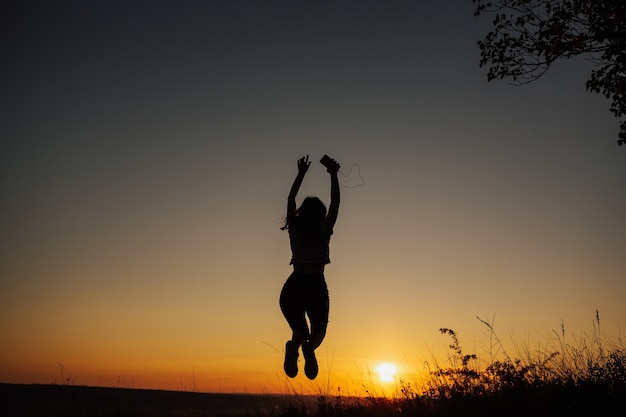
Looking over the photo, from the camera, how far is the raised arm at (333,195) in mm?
7641

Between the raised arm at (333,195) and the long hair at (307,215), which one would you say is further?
the raised arm at (333,195)

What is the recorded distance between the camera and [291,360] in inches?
301

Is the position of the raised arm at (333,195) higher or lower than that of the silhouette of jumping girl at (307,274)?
higher

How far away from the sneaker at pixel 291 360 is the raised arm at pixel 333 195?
169 centimetres

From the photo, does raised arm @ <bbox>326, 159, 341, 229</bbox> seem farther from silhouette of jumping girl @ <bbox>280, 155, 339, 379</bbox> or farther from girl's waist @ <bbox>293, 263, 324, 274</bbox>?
girl's waist @ <bbox>293, 263, 324, 274</bbox>

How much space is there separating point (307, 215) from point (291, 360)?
1.94m

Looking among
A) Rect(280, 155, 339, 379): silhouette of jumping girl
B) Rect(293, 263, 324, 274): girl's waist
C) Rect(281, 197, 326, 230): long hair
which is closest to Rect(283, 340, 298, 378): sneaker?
Rect(280, 155, 339, 379): silhouette of jumping girl

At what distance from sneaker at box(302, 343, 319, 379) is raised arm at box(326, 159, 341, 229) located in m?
1.66

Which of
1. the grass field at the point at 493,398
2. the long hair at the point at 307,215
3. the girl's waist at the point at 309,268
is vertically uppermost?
the long hair at the point at 307,215

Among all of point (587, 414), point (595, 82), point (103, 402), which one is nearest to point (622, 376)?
point (587, 414)

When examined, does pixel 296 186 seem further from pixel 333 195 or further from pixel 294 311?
pixel 294 311

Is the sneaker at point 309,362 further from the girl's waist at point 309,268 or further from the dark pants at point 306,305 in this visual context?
the girl's waist at point 309,268

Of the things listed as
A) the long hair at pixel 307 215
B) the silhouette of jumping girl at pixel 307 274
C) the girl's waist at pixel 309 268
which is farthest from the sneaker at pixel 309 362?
the long hair at pixel 307 215

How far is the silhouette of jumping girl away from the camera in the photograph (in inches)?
290
